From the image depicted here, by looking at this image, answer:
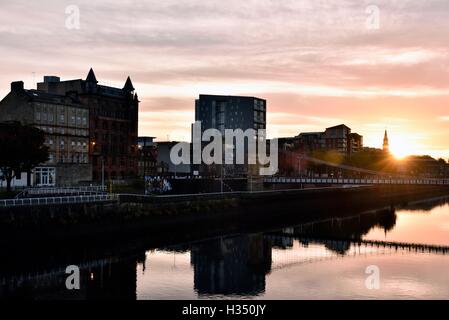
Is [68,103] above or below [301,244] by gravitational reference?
above

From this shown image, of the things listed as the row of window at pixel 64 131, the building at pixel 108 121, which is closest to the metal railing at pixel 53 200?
the row of window at pixel 64 131

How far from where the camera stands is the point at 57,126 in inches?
4230

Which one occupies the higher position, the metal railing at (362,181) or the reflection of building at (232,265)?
the metal railing at (362,181)

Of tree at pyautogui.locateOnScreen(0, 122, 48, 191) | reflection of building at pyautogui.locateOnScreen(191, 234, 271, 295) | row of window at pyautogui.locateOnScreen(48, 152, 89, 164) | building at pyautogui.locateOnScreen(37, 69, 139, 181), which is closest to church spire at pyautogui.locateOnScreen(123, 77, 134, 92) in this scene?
building at pyautogui.locateOnScreen(37, 69, 139, 181)

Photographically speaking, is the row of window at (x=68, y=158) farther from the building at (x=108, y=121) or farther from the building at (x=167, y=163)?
the building at (x=167, y=163)

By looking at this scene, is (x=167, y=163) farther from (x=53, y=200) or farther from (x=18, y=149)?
(x=53, y=200)

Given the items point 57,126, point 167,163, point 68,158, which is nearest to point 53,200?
point 57,126

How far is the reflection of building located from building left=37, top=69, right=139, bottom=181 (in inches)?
2180

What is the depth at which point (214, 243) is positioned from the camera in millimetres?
69500

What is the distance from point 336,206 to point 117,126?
5624cm

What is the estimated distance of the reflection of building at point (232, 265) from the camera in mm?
47344

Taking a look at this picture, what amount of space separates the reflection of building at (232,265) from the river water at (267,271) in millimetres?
88
